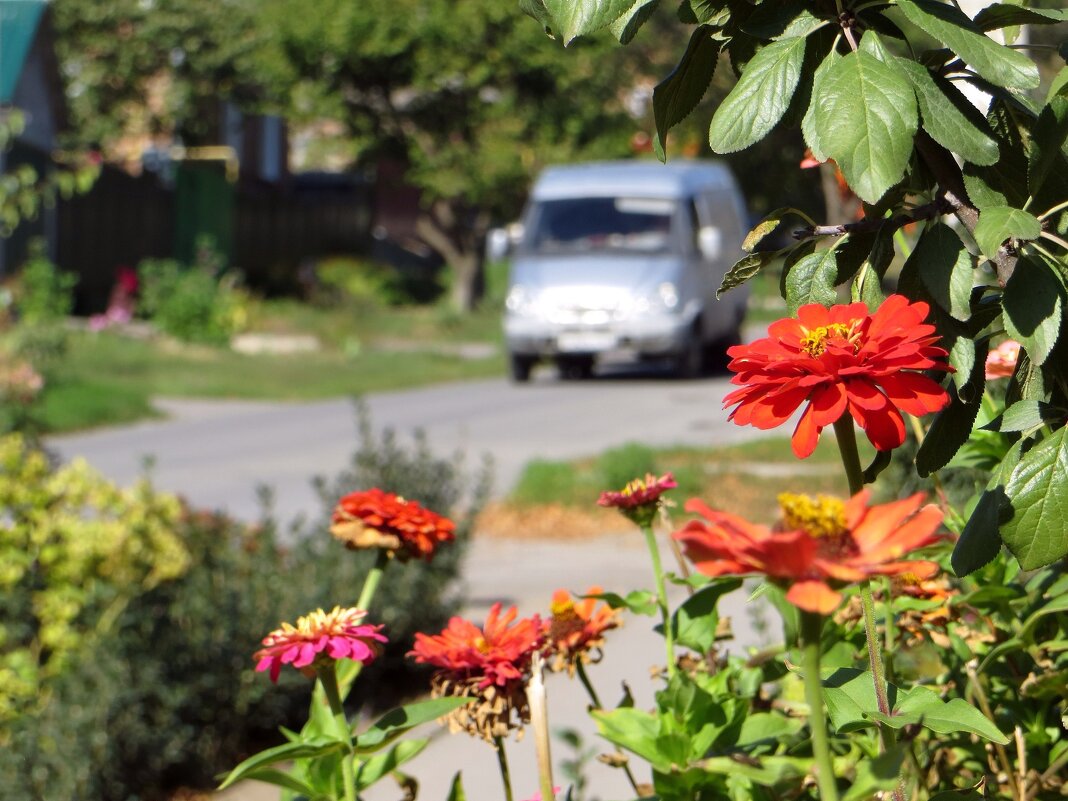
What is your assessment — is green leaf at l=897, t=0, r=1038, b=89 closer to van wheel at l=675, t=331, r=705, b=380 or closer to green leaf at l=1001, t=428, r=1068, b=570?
green leaf at l=1001, t=428, r=1068, b=570

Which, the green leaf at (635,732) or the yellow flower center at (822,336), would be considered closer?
the yellow flower center at (822,336)

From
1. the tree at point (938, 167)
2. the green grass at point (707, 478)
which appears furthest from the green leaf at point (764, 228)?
the green grass at point (707, 478)

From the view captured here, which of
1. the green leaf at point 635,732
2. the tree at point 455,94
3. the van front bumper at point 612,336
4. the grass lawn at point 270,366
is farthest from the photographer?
the tree at point 455,94

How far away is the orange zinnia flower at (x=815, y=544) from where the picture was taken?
3.17 ft

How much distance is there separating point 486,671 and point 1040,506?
2.18 ft

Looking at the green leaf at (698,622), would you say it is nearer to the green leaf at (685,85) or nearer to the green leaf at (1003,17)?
the green leaf at (685,85)

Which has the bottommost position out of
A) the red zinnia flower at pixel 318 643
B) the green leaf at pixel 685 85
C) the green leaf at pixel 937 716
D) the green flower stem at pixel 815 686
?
the red zinnia flower at pixel 318 643

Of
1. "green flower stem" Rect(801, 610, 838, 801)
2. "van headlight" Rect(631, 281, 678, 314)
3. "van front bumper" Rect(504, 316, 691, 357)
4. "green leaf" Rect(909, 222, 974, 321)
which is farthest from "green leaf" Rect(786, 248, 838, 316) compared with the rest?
"van headlight" Rect(631, 281, 678, 314)

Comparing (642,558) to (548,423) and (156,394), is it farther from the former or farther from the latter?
(156,394)

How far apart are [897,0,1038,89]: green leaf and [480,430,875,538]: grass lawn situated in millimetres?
6264

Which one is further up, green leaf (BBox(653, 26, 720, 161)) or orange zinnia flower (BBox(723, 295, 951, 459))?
green leaf (BBox(653, 26, 720, 161))

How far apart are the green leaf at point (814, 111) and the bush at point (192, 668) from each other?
278 cm

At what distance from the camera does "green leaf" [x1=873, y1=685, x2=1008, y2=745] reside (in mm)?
1340

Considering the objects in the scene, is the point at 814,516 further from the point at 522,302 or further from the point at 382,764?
the point at 522,302
